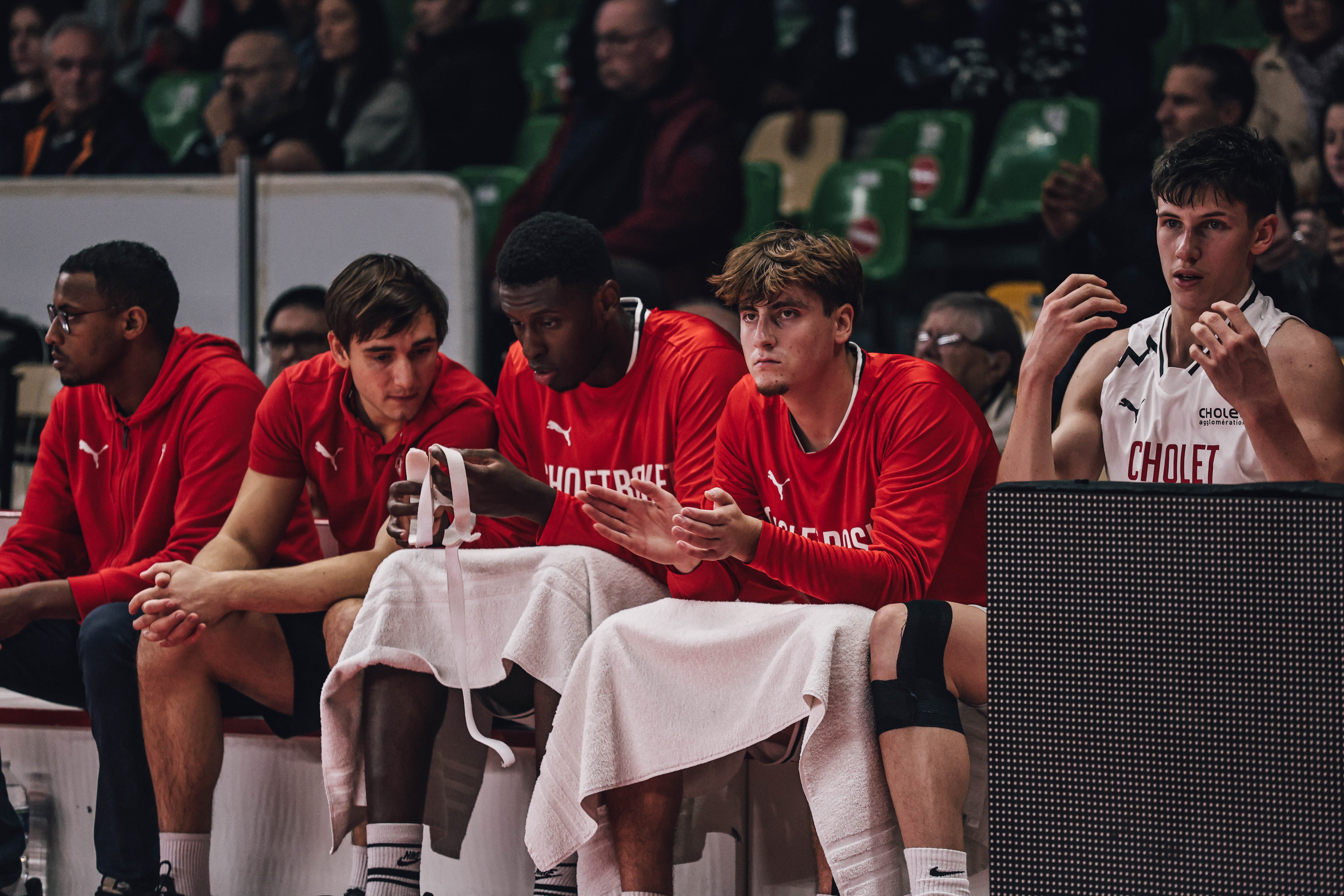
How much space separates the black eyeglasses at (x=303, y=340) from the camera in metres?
3.98

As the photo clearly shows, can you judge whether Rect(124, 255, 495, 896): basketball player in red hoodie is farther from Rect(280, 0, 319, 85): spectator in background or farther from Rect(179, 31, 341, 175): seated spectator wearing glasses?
Rect(280, 0, 319, 85): spectator in background

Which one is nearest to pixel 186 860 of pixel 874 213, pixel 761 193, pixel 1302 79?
pixel 761 193

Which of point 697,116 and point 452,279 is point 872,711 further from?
point 697,116

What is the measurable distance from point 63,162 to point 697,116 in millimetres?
2848

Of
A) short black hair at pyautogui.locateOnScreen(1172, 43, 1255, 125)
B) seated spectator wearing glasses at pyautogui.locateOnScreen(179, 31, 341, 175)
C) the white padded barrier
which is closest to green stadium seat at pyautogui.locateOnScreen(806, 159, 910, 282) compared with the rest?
short black hair at pyautogui.locateOnScreen(1172, 43, 1255, 125)

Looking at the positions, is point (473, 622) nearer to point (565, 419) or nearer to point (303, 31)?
point (565, 419)

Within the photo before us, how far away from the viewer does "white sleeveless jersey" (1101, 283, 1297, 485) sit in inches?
96.6

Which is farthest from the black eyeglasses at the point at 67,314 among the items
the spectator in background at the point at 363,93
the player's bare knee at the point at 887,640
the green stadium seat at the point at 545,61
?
the green stadium seat at the point at 545,61

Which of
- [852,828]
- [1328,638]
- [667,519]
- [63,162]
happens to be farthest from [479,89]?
[1328,638]

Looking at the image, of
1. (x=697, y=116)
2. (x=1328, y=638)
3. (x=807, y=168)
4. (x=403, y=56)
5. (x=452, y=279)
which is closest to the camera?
(x=1328, y=638)

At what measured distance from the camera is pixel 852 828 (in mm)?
2123

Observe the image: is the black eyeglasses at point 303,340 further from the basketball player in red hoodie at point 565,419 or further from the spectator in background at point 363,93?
the spectator in background at point 363,93

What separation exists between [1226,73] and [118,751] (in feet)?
11.5

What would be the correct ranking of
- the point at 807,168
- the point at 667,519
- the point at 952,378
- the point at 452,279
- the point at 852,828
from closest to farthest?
the point at 852,828
the point at 667,519
the point at 952,378
the point at 452,279
the point at 807,168
